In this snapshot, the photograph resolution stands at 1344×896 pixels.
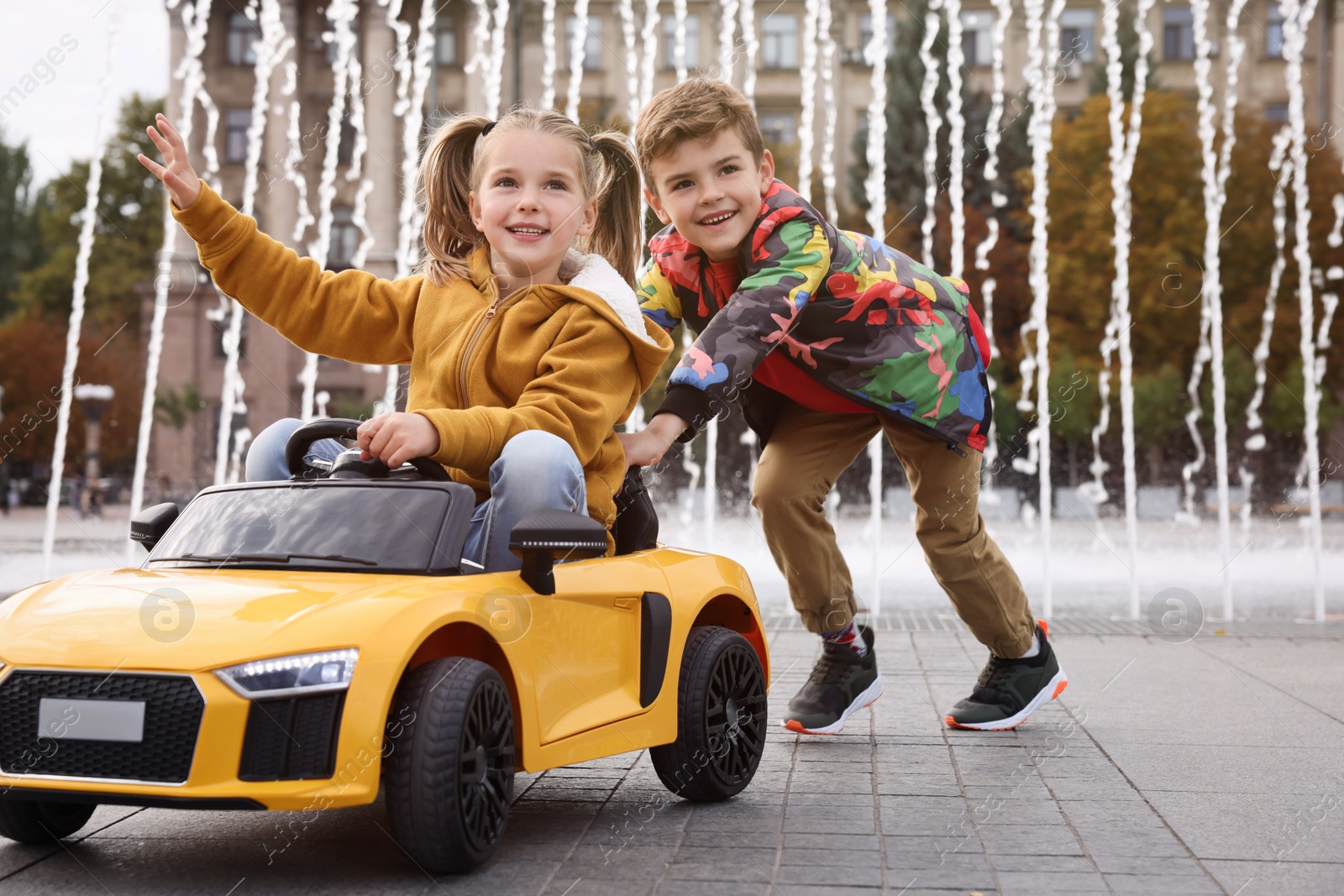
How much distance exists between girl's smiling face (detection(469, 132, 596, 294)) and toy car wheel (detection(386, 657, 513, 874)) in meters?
1.38

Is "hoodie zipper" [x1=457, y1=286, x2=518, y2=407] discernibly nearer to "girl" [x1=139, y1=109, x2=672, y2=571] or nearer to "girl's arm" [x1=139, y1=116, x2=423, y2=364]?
→ "girl" [x1=139, y1=109, x2=672, y2=571]

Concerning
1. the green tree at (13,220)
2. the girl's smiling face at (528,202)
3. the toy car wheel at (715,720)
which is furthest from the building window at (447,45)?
the toy car wheel at (715,720)

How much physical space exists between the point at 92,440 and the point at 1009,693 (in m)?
31.9

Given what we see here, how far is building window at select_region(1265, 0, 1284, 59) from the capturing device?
42.2m

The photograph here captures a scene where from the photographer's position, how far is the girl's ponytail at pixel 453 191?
15.0 ft

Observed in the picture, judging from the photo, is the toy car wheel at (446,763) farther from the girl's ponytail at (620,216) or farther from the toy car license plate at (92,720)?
the girl's ponytail at (620,216)

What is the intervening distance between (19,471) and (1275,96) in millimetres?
37097

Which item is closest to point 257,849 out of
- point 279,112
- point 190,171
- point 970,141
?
point 190,171

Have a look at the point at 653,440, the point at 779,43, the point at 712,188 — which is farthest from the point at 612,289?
the point at 779,43

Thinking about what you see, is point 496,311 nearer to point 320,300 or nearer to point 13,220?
point 320,300

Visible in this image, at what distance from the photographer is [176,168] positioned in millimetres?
4098

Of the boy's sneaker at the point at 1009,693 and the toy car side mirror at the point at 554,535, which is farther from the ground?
the toy car side mirror at the point at 554,535

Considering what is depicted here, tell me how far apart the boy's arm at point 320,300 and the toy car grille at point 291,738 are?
1515 millimetres

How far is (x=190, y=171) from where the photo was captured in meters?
4.12
